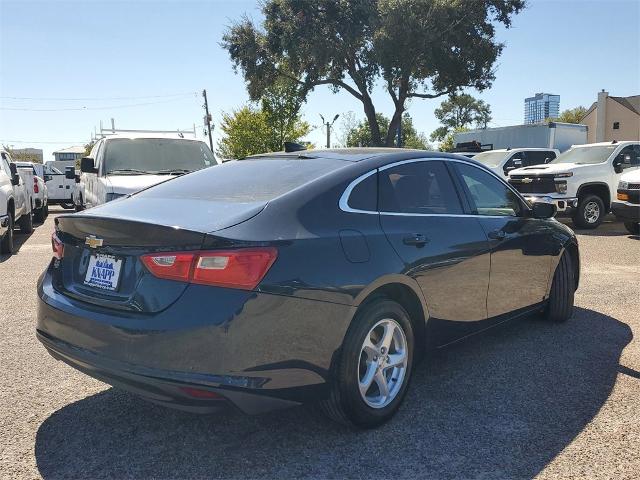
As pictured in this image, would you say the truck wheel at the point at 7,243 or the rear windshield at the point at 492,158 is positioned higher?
the rear windshield at the point at 492,158

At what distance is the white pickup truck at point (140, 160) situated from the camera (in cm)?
835

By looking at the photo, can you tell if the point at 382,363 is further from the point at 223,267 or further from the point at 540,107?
the point at 540,107

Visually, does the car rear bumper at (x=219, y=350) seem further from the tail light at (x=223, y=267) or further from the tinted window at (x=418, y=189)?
the tinted window at (x=418, y=189)

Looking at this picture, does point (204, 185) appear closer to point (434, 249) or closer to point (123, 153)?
point (434, 249)

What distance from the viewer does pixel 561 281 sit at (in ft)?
17.1

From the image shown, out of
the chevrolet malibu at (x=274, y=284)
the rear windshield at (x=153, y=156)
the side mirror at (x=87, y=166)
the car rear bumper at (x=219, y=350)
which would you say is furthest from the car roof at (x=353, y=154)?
the side mirror at (x=87, y=166)

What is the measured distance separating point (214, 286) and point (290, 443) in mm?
1034

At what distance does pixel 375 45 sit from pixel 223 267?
25409 millimetres

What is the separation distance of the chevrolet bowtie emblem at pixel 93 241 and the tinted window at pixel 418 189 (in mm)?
1565

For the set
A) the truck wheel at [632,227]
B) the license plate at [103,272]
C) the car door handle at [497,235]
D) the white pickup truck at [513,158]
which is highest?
the white pickup truck at [513,158]

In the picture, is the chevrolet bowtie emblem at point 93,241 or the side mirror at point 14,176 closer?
the chevrolet bowtie emblem at point 93,241

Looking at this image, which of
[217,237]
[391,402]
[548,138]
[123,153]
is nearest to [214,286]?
[217,237]

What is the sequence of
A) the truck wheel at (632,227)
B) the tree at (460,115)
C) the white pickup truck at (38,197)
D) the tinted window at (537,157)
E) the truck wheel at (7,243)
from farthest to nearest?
the tree at (460,115) → the tinted window at (537,157) → the white pickup truck at (38,197) → the truck wheel at (632,227) → the truck wheel at (7,243)

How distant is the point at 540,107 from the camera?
5295 inches
